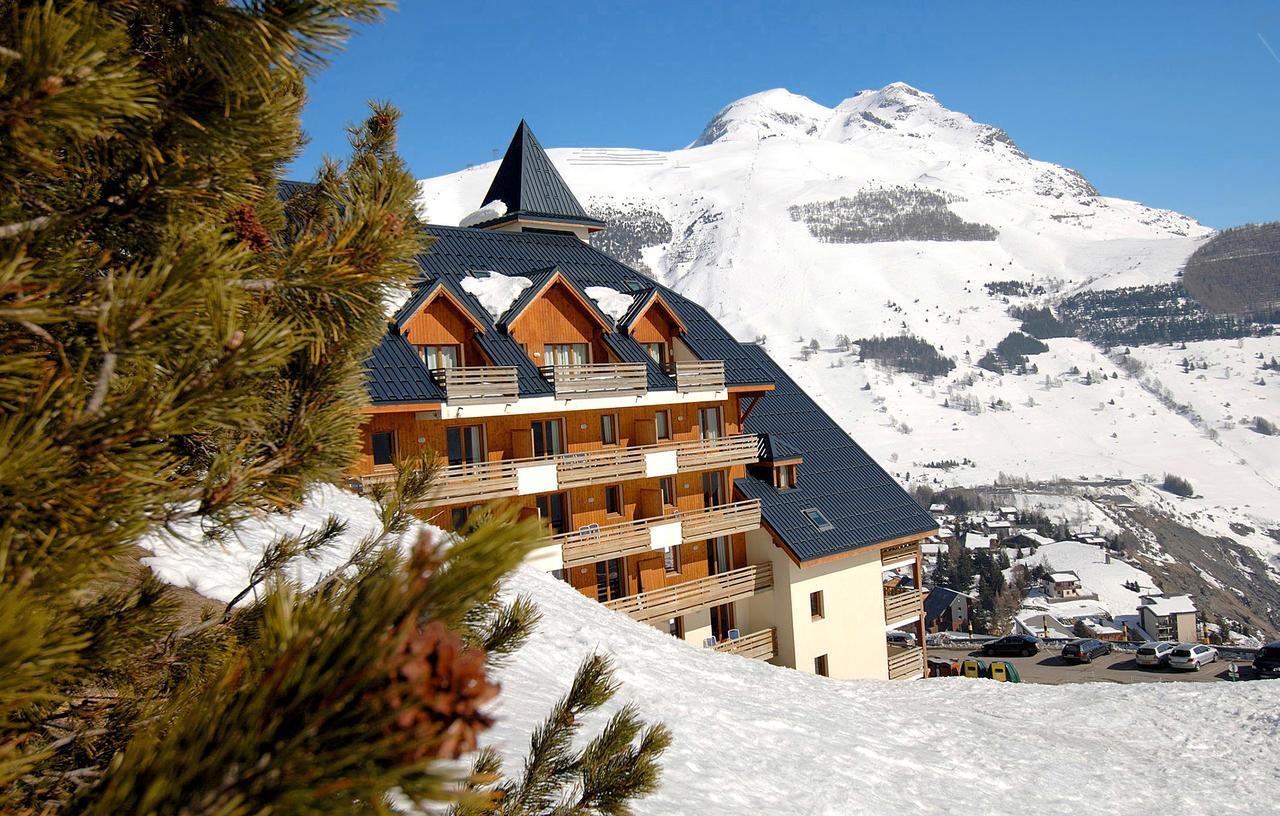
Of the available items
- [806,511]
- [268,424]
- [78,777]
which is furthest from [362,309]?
[806,511]

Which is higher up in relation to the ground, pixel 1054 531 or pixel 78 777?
pixel 78 777

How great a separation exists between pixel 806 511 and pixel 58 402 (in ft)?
93.1

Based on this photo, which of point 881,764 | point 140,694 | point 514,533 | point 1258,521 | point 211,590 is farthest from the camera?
point 1258,521

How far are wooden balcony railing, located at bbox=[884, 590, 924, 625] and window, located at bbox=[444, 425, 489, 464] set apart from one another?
16.4 metres

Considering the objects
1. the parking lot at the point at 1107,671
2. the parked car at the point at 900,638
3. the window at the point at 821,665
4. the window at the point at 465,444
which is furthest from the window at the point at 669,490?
the parked car at the point at 900,638

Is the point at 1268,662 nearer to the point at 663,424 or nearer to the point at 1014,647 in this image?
the point at 1014,647

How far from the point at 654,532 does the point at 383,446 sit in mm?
8305

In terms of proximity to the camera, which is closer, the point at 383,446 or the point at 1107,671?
the point at 383,446

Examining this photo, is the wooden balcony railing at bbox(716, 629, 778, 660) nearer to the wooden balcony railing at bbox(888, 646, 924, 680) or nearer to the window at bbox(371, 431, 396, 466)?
the wooden balcony railing at bbox(888, 646, 924, 680)

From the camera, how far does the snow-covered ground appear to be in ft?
37.6

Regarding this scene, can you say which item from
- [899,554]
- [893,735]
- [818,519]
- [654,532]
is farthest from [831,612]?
[893,735]

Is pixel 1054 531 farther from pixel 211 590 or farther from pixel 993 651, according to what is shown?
pixel 211 590

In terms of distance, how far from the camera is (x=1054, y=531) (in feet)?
502

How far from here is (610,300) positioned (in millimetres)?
27000
